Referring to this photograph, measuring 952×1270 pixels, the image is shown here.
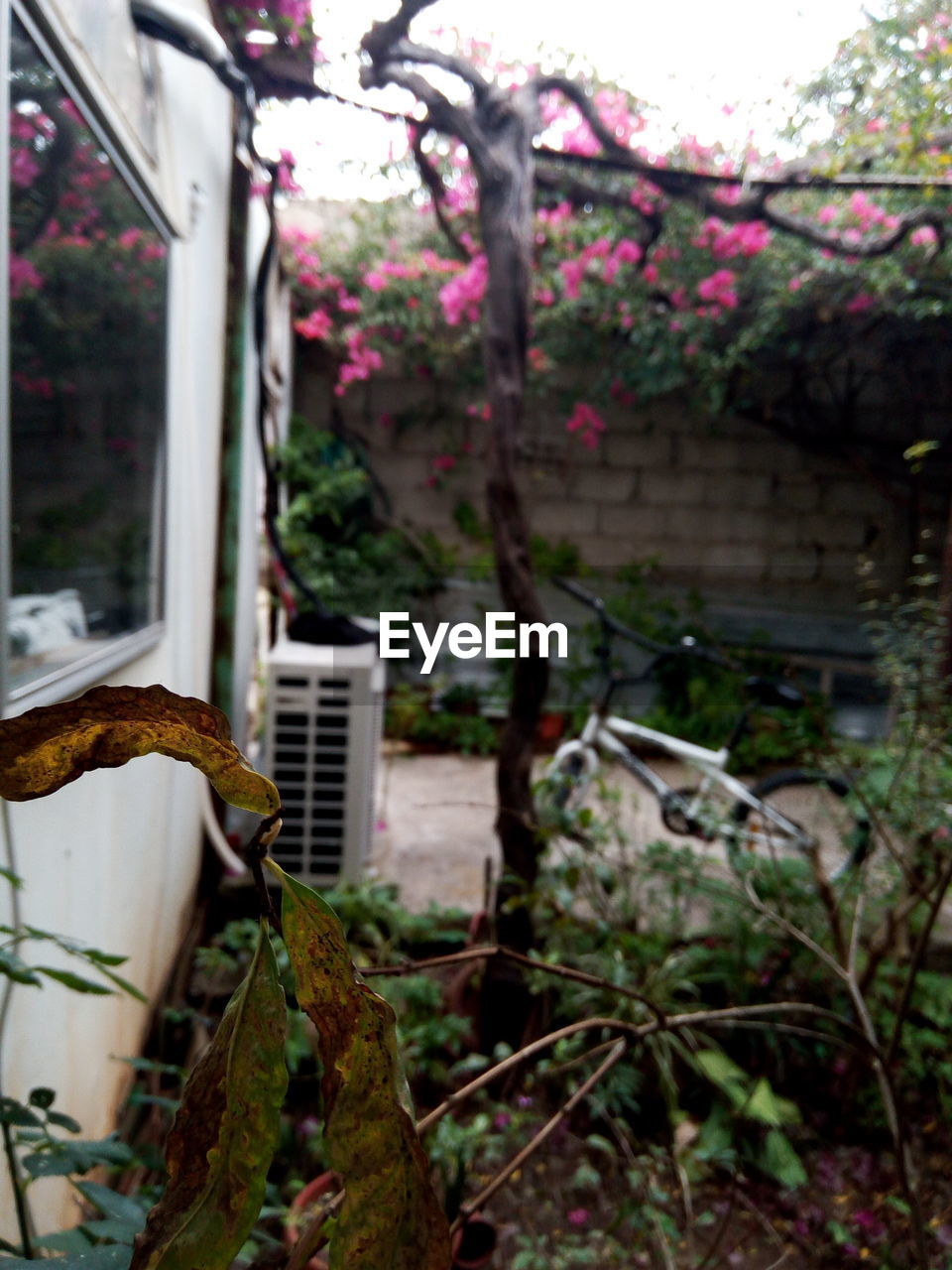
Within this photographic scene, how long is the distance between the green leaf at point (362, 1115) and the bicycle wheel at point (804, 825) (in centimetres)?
144

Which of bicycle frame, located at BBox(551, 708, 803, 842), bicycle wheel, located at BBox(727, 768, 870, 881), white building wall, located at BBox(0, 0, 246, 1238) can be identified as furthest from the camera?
bicycle frame, located at BBox(551, 708, 803, 842)

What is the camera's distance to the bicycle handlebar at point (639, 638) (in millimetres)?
1269

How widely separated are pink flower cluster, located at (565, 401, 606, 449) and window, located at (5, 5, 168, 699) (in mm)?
2860

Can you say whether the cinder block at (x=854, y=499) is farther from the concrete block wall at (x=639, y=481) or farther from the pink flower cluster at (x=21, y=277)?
the pink flower cluster at (x=21, y=277)

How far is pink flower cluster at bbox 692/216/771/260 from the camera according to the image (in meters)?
3.23

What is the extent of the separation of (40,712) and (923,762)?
1.51 m

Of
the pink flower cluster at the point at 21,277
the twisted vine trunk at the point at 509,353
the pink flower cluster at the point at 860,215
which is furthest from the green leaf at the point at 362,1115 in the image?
the pink flower cluster at the point at 860,215

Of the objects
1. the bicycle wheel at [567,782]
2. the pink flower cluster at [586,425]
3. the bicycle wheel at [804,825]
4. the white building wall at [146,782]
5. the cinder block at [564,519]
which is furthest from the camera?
the pink flower cluster at [586,425]

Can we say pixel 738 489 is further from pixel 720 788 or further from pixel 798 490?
pixel 720 788

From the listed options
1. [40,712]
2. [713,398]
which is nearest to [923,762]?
[40,712]

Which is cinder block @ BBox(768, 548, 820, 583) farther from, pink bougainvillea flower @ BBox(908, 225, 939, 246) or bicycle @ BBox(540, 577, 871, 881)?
pink bougainvillea flower @ BBox(908, 225, 939, 246)

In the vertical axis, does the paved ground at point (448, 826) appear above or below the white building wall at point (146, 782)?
below

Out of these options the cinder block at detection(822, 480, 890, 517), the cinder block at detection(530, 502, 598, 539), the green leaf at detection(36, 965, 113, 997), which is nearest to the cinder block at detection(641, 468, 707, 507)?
the cinder block at detection(530, 502, 598, 539)

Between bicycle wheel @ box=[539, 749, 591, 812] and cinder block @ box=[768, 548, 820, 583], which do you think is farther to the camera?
bicycle wheel @ box=[539, 749, 591, 812]
